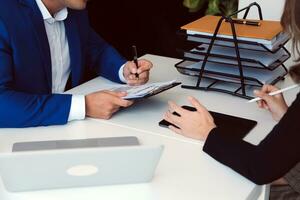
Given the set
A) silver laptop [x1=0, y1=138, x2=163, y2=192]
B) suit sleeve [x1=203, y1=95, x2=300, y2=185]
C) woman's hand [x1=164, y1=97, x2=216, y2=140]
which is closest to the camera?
silver laptop [x1=0, y1=138, x2=163, y2=192]

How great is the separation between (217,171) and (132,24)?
297 cm

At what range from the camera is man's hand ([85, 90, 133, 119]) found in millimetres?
1453

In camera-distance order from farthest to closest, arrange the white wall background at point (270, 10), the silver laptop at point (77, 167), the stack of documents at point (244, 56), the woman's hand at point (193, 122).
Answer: the white wall background at point (270, 10) → the stack of documents at point (244, 56) → the woman's hand at point (193, 122) → the silver laptop at point (77, 167)

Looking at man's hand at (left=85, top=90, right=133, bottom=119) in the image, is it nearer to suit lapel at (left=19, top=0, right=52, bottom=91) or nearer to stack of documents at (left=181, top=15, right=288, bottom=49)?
suit lapel at (left=19, top=0, right=52, bottom=91)

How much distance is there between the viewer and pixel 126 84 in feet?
5.87

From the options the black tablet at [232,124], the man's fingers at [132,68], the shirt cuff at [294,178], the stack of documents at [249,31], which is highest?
the stack of documents at [249,31]

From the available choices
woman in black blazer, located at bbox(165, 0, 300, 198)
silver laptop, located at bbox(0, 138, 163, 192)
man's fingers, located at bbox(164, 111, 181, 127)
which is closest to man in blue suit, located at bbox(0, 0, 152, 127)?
man's fingers, located at bbox(164, 111, 181, 127)

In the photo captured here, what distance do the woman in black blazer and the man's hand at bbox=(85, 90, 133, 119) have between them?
0.68 feet

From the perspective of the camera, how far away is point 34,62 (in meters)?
1.64

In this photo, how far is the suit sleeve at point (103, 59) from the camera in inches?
72.6

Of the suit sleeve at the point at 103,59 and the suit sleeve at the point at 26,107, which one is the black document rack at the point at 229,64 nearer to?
the suit sleeve at the point at 103,59

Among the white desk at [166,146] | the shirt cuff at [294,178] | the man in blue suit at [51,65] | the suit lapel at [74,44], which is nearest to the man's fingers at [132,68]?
the man in blue suit at [51,65]

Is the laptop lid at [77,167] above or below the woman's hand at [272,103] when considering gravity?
above

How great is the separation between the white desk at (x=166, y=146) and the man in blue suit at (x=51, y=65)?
4 centimetres
